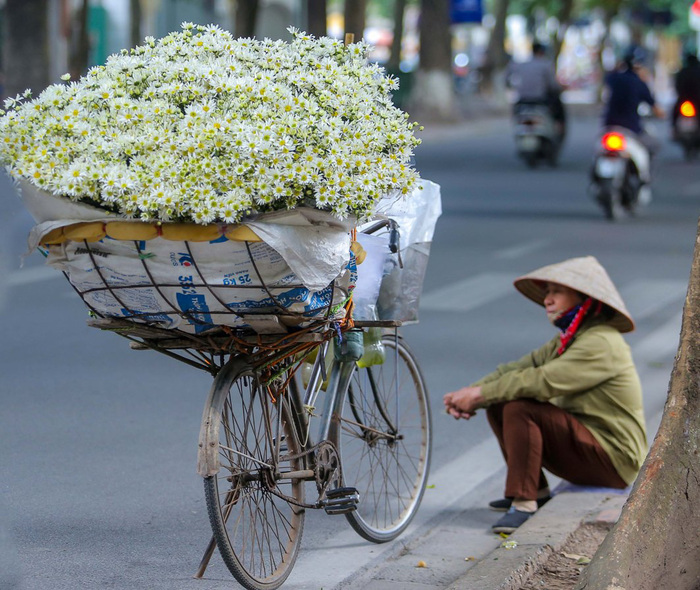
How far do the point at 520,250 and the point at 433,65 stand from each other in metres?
18.8

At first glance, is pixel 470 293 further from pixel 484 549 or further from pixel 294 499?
pixel 294 499

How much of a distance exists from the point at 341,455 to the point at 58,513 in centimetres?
117

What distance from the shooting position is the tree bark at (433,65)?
30.1m

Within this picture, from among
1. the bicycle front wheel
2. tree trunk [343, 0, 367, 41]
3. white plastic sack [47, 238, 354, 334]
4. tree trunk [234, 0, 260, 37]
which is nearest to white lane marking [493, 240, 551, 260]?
the bicycle front wheel

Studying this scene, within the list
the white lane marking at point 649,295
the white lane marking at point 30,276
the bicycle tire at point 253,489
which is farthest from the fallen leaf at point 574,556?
the white lane marking at point 30,276

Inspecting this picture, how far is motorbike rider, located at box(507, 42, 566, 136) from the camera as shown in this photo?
785 inches

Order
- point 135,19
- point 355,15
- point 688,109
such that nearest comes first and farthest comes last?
point 688,109
point 355,15
point 135,19

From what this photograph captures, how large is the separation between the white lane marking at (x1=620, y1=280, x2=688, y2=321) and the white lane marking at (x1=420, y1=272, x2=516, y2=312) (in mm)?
942

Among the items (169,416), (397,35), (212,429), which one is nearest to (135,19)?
(397,35)

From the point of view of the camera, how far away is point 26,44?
65.0 feet

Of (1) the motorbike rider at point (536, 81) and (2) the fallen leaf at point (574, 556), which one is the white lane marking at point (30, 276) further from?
(1) the motorbike rider at point (536, 81)

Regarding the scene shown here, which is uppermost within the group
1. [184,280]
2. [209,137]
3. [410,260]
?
[209,137]

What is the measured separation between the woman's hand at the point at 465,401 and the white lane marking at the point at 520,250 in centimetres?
694

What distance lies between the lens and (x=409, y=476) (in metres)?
4.99
